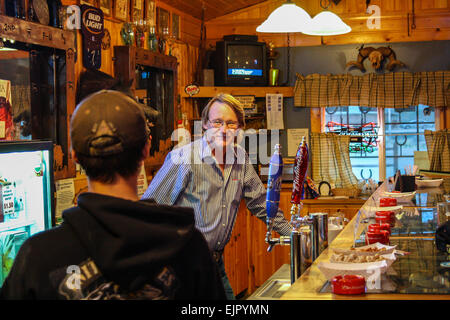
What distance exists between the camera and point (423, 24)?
6840 mm

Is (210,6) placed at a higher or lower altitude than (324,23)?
higher

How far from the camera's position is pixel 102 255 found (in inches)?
45.9

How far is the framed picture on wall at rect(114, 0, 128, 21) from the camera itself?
471 centimetres

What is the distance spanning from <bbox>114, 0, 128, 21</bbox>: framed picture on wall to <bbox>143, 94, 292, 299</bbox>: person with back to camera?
6.27ft

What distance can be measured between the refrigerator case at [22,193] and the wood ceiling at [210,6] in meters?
3.48

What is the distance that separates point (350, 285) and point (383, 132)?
208 inches

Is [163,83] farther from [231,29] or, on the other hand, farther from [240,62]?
[231,29]

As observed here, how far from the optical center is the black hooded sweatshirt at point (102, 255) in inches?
45.9

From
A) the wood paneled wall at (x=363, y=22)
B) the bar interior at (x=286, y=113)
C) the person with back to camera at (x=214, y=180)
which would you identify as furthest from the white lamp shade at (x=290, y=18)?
the wood paneled wall at (x=363, y=22)

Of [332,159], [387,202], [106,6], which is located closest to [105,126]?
[387,202]

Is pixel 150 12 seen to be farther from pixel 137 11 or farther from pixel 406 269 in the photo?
pixel 406 269

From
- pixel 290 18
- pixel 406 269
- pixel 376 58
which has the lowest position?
pixel 406 269

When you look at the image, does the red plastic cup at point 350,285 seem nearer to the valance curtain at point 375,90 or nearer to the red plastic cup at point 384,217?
the red plastic cup at point 384,217

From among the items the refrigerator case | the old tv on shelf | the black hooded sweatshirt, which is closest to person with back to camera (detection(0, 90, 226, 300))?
the black hooded sweatshirt
